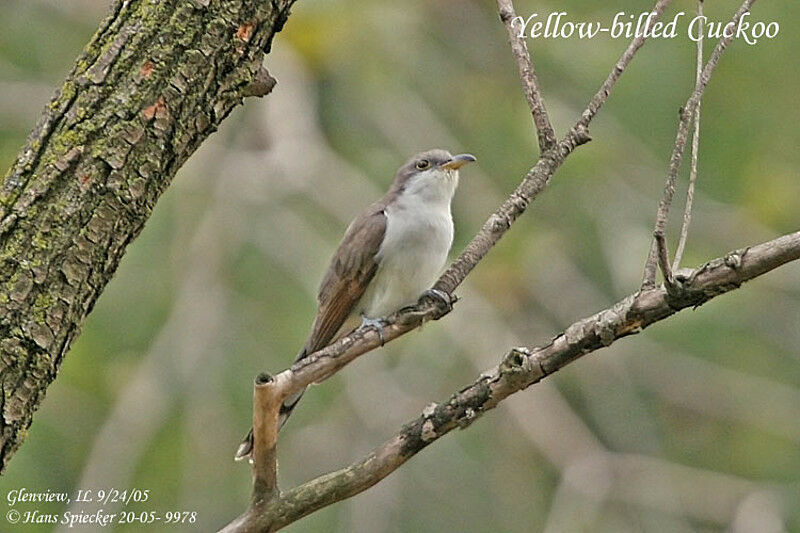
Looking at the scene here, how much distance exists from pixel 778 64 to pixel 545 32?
5.20 feet

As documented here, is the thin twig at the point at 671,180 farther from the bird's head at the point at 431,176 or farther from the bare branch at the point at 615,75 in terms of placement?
the bird's head at the point at 431,176

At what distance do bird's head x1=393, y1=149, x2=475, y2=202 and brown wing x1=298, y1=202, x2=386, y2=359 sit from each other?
0.20m

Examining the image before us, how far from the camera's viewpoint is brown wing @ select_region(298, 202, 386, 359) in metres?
4.41

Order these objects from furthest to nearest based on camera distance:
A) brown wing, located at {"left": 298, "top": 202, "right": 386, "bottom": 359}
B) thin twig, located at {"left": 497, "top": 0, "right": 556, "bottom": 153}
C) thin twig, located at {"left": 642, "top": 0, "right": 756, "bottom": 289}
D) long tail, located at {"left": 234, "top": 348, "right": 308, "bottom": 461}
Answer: brown wing, located at {"left": 298, "top": 202, "right": 386, "bottom": 359}
long tail, located at {"left": 234, "top": 348, "right": 308, "bottom": 461}
thin twig, located at {"left": 497, "top": 0, "right": 556, "bottom": 153}
thin twig, located at {"left": 642, "top": 0, "right": 756, "bottom": 289}

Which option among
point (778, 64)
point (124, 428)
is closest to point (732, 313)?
point (778, 64)

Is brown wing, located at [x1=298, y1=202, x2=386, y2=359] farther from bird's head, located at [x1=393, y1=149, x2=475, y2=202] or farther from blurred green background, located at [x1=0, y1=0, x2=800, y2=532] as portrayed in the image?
blurred green background, located at [x1=0, y1=0, x2=800, y2=532]

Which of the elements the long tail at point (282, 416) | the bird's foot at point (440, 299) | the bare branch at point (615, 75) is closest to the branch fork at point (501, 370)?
the bare branch at point (615, 75)

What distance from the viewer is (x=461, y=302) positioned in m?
6.70

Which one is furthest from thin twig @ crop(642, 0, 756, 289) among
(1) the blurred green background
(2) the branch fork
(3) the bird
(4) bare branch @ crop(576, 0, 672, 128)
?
(1) the blurred green background

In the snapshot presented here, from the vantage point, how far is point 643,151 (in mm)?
7566

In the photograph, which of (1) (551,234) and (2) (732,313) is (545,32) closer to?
(1) (551,234)

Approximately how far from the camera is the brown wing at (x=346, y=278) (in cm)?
441

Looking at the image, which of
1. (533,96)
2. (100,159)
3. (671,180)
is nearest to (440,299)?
(533,96)

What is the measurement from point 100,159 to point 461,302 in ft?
13.5
